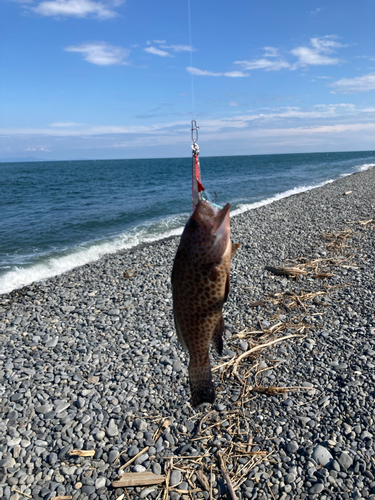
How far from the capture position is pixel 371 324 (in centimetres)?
805

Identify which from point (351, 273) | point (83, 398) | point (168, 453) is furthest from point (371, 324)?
point (83, 398)

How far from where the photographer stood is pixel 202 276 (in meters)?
2.66

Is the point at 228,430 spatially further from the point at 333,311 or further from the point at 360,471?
the point at 333,311

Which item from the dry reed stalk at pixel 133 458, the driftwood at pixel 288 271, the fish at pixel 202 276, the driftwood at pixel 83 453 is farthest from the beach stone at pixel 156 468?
the driftwood at pixel 288 271

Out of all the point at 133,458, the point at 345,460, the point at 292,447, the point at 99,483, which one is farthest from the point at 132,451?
the point at 345,460

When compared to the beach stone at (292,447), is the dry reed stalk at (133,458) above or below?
below

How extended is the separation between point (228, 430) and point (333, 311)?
4.68 metres

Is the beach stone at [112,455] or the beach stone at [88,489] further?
the beach stone at [112,455]

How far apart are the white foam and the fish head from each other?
37.8ft

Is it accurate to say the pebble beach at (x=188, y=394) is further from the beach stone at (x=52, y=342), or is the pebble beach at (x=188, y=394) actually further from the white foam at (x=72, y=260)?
the white foam at (x=72, y=260)

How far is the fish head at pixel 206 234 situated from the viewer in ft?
8.32

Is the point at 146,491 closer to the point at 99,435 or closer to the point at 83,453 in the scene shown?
the point at 83,453

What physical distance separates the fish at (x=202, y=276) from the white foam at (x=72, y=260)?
36.8ft

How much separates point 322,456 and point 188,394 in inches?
89.8
